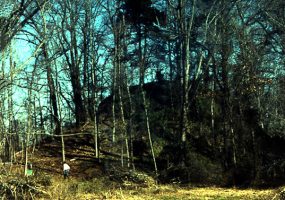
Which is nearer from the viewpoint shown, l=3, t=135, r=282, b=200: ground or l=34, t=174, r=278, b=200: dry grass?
l=34, t=174, r=278, b=200: dry grass

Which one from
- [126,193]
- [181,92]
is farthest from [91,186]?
[181,92]

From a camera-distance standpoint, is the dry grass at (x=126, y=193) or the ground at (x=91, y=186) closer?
the dry grass at (x=126, y=193)

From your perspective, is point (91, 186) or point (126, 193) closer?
point (126, 193)

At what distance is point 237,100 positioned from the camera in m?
29.4

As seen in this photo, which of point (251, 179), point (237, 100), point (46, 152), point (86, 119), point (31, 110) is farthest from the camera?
point (86, 119)

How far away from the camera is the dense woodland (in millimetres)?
27266

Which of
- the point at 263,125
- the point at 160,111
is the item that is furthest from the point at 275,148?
the point at 160,111

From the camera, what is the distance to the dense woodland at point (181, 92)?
1073 inches

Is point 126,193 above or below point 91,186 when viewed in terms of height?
below

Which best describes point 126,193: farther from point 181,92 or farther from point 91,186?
point 181,92

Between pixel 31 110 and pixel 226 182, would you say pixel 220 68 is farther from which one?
pixel 31 110

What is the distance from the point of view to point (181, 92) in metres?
31.9

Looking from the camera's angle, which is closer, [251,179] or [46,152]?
[251,179]

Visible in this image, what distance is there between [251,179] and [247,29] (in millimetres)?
9806
